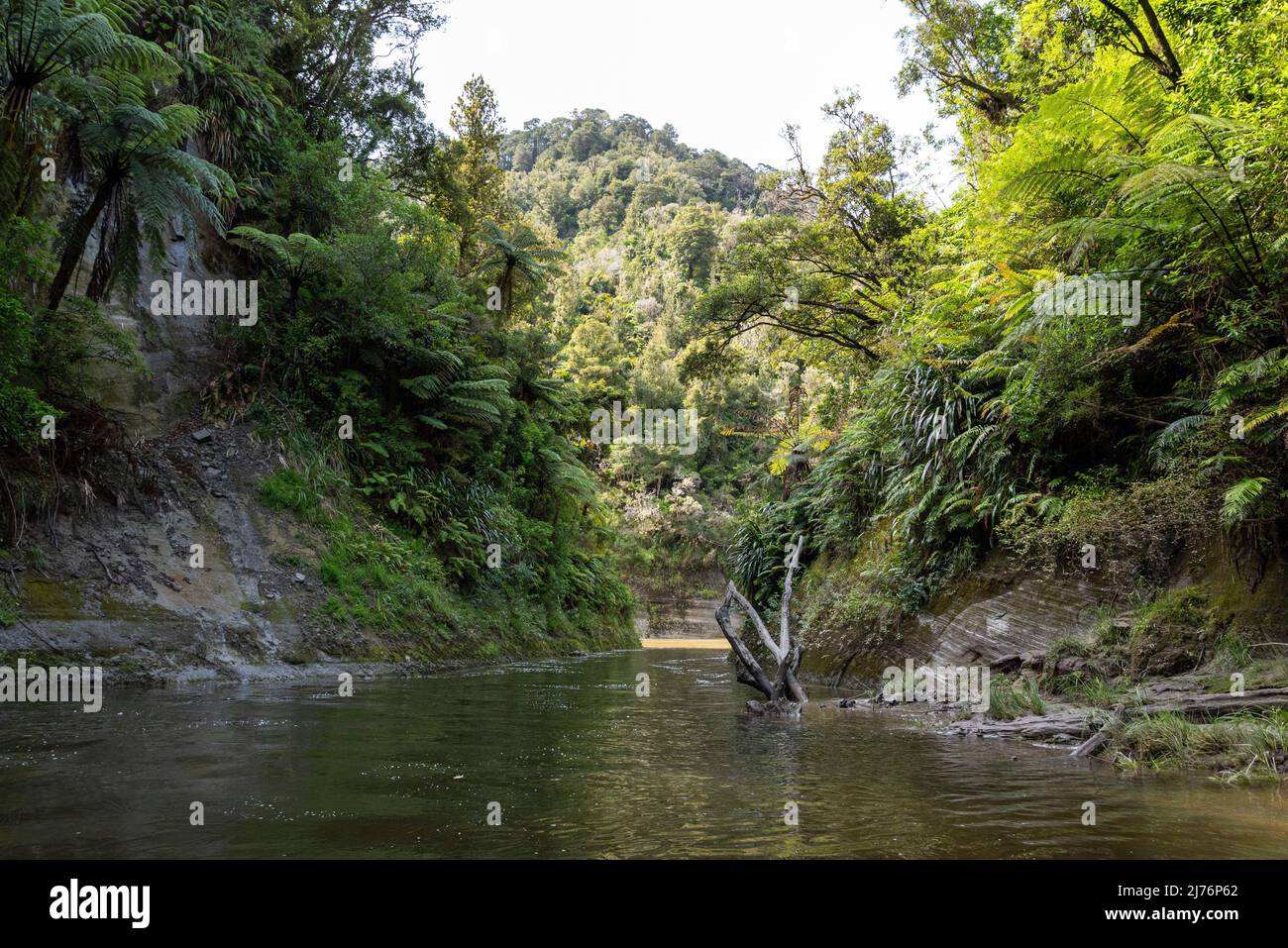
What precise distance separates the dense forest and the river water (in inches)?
112

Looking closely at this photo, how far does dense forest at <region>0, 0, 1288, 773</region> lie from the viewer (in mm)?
7906

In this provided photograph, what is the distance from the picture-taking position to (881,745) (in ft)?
21.7

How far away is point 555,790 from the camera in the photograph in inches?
185

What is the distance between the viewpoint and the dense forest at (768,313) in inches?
311

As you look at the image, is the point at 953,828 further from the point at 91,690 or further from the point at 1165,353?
the point at 91,690

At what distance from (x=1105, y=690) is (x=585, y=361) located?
3797 centimetres

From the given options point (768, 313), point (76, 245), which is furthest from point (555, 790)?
point (768, 313)

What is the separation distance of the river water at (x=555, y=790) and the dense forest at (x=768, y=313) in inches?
112

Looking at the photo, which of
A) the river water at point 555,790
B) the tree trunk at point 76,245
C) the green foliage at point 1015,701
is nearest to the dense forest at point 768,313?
the tree trunk at point 76,245

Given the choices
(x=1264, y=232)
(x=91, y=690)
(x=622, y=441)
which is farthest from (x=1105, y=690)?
(x=622, y=441)

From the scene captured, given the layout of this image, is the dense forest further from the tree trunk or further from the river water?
the river water

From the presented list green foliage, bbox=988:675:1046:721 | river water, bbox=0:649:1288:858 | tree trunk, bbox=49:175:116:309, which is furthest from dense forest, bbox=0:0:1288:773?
river water, bbox=0:649:1288:858

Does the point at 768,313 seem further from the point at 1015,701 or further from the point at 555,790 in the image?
the point at 555,790
